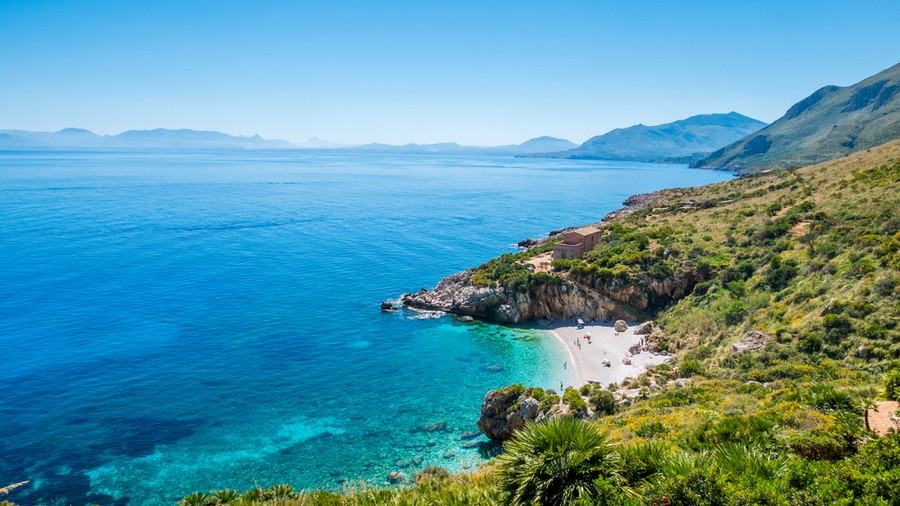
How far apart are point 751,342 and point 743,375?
4441 mm

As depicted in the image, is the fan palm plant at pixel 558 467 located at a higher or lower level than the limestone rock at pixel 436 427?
higher

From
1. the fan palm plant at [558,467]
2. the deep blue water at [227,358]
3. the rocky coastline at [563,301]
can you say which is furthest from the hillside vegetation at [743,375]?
the deep blue water at [227,358]

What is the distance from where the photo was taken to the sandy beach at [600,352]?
3719cm

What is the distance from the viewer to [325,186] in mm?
171875

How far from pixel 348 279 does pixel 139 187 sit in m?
117

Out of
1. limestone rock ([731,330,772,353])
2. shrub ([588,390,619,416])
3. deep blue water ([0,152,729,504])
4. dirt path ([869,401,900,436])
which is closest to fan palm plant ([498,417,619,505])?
dirt path ([869,401,900,436])

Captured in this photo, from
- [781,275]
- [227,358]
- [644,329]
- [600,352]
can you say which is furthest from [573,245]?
[227,358]

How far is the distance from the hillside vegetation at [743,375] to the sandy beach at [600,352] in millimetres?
2510

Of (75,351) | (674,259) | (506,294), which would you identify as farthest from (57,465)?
(674,259)

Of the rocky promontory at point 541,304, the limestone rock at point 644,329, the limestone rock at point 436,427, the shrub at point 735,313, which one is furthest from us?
the rocky promontory at point 541,304

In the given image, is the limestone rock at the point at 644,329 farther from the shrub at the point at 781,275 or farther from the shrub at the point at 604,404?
the shrub at the point at 604,404

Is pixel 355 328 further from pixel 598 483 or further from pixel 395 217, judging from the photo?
pixel 395 217

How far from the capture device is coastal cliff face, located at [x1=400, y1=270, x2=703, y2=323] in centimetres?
4806

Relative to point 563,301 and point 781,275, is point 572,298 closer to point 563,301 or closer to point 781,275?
point 563,301
